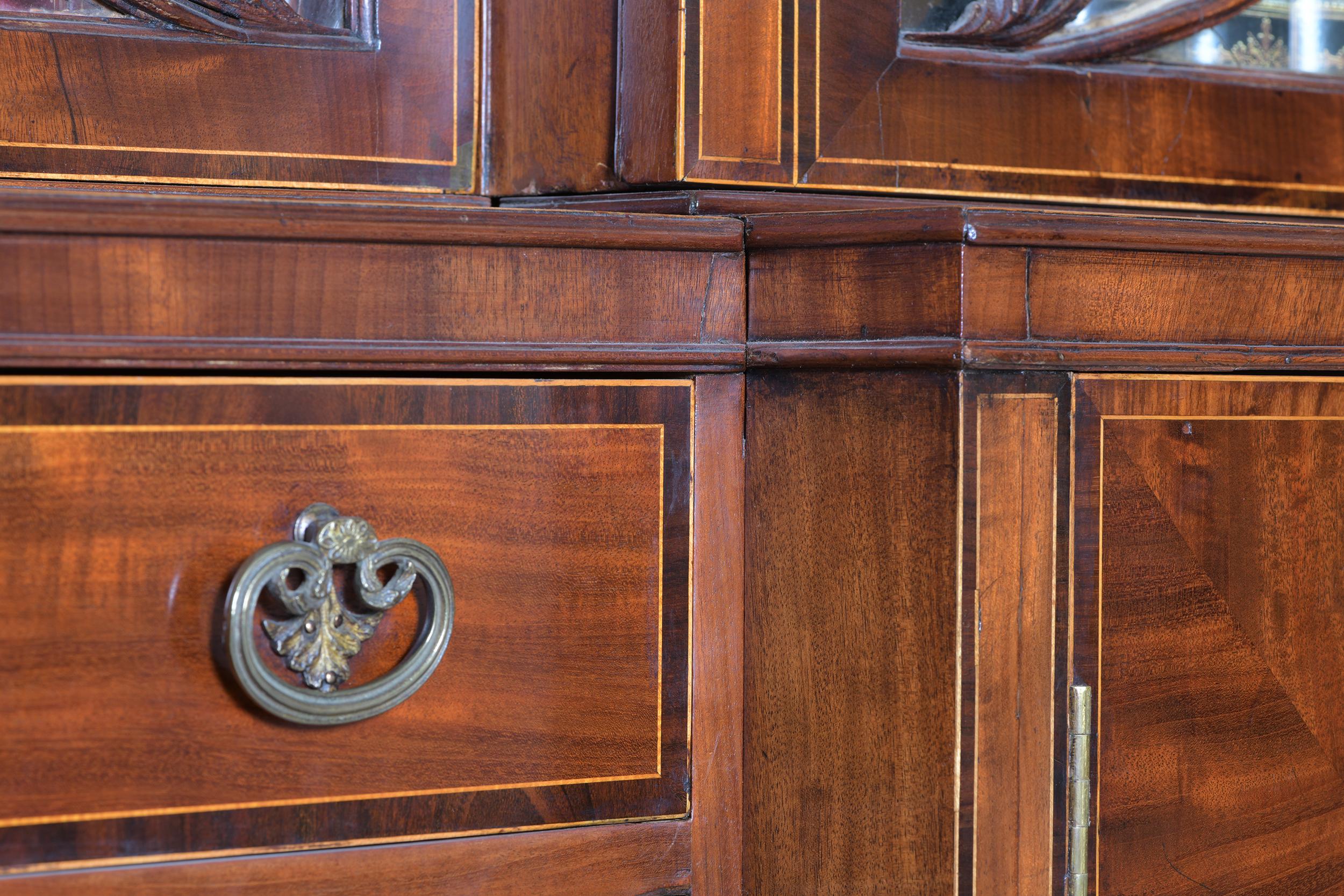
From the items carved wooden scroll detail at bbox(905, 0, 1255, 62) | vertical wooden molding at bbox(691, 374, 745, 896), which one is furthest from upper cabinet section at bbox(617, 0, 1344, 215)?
vertical wooden molding at bbox(691, 374, 745, 896)

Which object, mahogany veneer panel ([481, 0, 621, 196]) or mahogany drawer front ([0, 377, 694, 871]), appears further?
mahogany veneer panel ([481, 0, 621, 196])

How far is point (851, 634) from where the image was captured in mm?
529

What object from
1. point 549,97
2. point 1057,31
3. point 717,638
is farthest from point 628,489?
point 1057,31

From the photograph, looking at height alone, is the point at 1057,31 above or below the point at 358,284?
above

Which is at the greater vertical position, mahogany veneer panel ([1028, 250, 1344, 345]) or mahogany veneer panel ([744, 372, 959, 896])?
mahogany veneer panel ([1028, 250, 1344, 345])

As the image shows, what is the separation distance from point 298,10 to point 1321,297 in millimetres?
503

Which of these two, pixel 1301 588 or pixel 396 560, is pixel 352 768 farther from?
pixel 1301 588

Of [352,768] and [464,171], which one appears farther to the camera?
[464,171]

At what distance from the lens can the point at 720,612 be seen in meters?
0.55

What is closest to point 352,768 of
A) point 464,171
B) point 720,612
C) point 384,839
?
point 384,839

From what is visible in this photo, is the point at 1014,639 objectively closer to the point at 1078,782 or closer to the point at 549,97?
the point at 1078,782

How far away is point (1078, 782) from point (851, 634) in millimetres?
115

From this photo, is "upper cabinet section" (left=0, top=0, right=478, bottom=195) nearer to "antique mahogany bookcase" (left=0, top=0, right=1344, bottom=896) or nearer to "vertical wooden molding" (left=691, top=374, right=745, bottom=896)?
"antique mahogany bookcase" (left=0, top=0, right=1344, bottom=896)

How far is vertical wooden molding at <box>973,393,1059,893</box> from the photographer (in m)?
0.50
